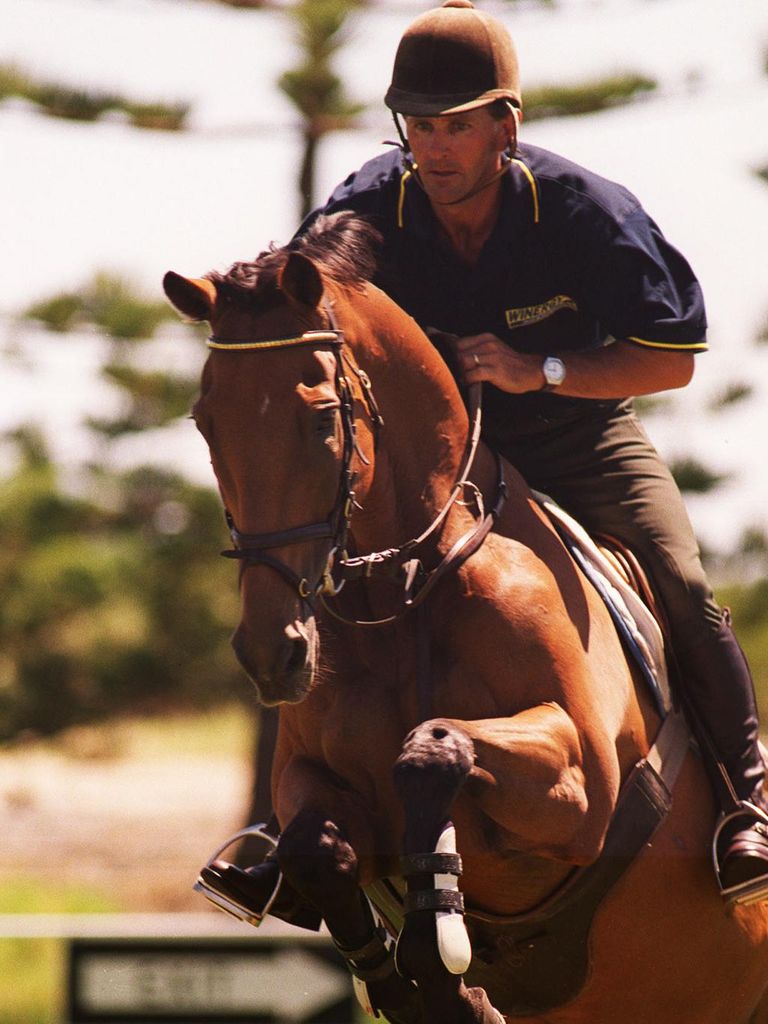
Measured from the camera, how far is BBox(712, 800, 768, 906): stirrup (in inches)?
150

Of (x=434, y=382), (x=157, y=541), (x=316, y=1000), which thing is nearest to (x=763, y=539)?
(x=157, y=541)

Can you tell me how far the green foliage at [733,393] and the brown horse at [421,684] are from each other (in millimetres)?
7555

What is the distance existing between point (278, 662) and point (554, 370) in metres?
0.99

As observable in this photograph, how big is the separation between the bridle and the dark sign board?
2.56m

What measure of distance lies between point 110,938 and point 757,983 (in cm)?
244

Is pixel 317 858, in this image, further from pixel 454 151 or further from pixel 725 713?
pixel 454 151

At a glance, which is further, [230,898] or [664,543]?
[664,543]

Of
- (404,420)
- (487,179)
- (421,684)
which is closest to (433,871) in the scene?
(421,684)

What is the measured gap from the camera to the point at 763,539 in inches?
435

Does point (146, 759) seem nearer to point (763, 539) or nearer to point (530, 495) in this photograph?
point (763, 539)

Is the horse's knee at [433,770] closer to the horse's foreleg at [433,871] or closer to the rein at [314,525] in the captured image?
the horse's foreleg at [433,871]

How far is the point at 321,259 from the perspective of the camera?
3.39 metres

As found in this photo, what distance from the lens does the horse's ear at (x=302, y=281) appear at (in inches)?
126

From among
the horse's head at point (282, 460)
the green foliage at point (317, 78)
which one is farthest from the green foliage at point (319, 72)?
the horse's head at point (282, 460)
